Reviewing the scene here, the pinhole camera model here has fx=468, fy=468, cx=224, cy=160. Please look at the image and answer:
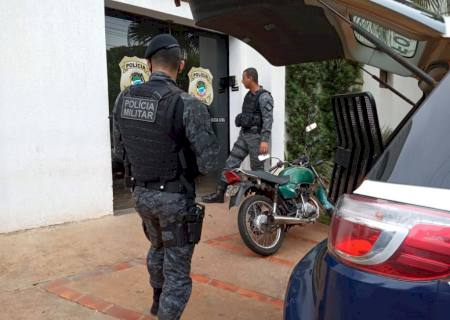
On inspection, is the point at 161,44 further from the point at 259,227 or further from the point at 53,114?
the point at 53,114

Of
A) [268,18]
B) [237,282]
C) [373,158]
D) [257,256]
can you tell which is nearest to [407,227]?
[373,158]

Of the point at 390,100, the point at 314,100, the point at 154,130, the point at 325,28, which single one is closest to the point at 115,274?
the point at 154,130

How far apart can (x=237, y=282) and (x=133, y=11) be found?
3666mm

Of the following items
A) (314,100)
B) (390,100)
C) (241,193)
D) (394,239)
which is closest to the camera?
(394,239)

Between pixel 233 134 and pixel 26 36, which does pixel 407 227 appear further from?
pixel 233 134

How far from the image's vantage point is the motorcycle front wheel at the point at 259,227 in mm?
4395

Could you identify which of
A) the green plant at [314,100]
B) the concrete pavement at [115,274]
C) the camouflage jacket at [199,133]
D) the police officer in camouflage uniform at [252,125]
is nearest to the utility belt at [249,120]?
the police officer in camouflage uniform at [252,125]

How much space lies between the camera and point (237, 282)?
3832 mm

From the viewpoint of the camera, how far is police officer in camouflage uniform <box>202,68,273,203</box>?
19.7ft

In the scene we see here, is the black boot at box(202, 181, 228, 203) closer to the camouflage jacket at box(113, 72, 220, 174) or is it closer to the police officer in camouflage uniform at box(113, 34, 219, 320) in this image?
the police officer in camouflage uniform at box(113, 34, 219, 320)

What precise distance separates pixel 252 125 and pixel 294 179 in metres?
1.58

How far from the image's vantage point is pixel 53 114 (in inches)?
190

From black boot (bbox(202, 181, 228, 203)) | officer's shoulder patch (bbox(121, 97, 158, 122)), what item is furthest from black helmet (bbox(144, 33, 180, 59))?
black boot (bbox(202, 181, 228, 203))

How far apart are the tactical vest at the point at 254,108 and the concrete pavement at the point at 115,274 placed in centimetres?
158
